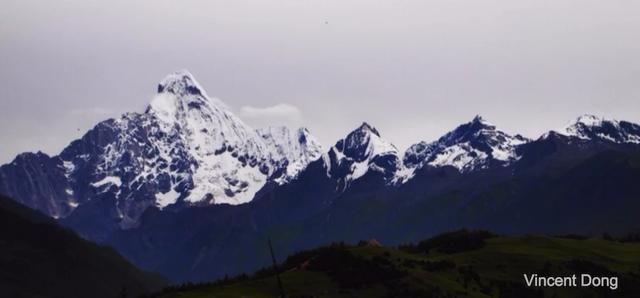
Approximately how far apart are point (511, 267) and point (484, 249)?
12.4 metres

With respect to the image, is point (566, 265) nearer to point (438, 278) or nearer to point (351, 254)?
point (438, 278)

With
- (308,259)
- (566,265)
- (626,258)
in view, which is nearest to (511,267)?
(566,265)

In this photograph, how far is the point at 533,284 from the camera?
124000mm

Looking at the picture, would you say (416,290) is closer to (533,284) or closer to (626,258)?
(533,284)

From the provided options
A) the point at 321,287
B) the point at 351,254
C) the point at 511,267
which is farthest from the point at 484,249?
the point at 321,287

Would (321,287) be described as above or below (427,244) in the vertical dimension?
below

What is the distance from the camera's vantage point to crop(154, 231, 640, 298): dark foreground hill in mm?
118500

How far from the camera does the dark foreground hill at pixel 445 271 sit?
11850cm

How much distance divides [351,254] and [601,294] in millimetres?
31603

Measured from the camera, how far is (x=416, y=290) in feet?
384

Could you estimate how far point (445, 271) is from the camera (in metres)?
129

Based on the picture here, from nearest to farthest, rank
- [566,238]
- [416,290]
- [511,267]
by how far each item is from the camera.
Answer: [416,290], [511,267], [566,238]

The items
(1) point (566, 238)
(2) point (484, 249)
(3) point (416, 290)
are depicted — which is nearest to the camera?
(3) point (416, 290)

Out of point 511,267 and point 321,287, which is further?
point 511,267
